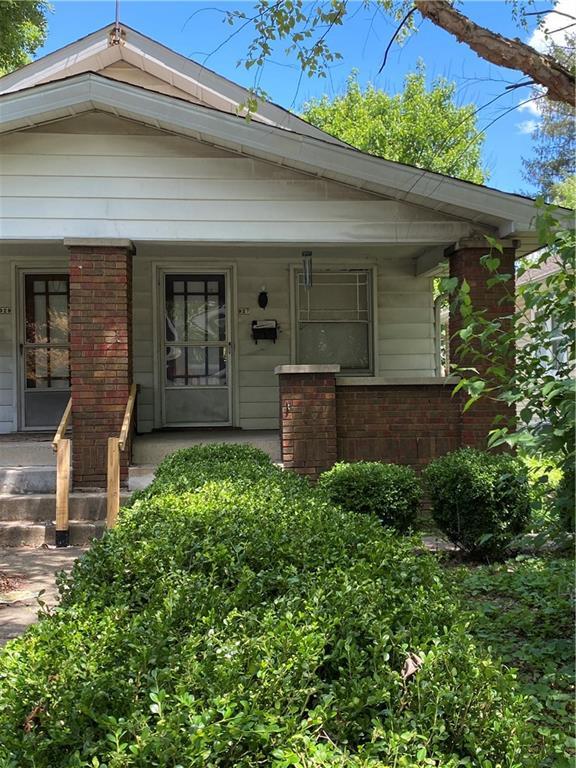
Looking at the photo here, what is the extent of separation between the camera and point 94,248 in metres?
7.29

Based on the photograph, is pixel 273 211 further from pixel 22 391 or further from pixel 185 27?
pixel 22 391

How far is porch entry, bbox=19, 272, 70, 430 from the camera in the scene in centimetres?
951

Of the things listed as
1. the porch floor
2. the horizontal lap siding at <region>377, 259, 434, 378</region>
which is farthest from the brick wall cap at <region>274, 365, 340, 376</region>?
the horizontal lap siding at <region>377, 259, 434, 378</region>

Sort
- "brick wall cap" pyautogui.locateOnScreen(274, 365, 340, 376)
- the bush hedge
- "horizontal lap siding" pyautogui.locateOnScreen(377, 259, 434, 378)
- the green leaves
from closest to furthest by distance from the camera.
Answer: the bush hedge
the green leaves
"brick wall cap" pyautogui.locateOnScreen(274, 365, 340, 376)
"horizontal lap siding" pyautogui.locateOnScreen(377, 259, 434, 378)

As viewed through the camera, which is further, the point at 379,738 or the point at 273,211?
the point at 273,211

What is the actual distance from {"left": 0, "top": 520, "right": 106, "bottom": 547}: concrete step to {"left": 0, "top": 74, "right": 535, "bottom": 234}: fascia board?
163 inches

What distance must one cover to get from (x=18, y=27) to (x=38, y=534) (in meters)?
13.1

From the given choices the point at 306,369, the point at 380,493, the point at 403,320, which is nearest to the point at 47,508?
the point at 306,369

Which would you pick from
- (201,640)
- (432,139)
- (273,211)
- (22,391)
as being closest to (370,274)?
(273,211)

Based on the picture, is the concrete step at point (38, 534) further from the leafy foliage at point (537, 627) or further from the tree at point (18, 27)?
the tree at point (18, 27)

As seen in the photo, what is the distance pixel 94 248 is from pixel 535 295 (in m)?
5.24

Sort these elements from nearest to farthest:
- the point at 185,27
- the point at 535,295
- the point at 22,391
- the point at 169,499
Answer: the point at 535,295
the point at 169,499
the point at 185,27
the point at 22,391

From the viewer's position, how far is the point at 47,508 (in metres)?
7.15

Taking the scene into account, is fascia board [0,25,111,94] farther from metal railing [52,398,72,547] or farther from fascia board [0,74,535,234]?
metal railing [52,398,72,547]
